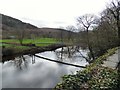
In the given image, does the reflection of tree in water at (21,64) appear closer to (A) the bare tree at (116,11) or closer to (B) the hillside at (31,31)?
(A) the bare tree at (116,11)

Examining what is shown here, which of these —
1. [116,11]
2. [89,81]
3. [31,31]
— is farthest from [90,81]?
[31,31]

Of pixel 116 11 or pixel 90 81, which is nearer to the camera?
pixel 90 81

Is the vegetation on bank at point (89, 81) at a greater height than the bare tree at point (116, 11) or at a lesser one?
lesser

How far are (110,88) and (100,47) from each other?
15.9 meters

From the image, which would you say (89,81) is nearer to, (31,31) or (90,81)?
(90,81)

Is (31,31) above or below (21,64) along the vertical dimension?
above

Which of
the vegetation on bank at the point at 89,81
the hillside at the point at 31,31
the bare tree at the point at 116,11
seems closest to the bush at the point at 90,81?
the vegetation on bank at the point at 89,81

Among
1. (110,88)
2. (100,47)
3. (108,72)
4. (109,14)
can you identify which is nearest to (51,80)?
(100,47)

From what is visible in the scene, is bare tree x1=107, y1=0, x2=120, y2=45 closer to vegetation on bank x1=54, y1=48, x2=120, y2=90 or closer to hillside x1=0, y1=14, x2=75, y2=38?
vegetation on bank x1=54, y1=48, x2=120, y2=90

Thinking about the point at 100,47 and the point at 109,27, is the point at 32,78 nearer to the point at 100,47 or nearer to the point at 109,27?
the point at 100,47

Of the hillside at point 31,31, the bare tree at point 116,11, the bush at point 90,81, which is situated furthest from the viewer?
the hillside at point 31,31

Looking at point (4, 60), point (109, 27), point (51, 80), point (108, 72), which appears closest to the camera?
point (108, 72)

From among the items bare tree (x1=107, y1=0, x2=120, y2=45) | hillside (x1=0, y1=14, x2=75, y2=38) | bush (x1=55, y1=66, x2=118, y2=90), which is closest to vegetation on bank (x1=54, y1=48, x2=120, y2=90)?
bush (x1=55, y1=66, x2=118, y2=90)

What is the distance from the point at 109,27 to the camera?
22359 millimetres
